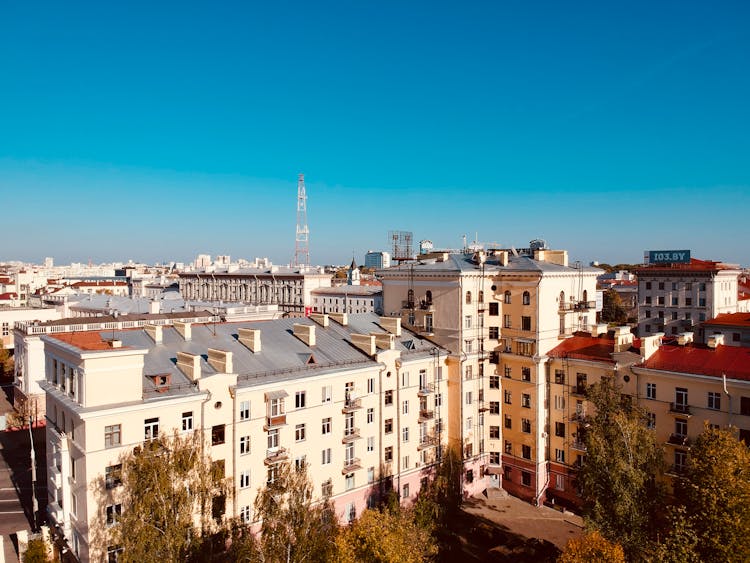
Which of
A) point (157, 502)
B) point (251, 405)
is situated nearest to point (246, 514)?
point (251, 405)

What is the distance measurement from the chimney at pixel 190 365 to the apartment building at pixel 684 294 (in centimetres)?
8174

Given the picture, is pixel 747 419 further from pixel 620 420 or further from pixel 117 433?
pixel 117 433

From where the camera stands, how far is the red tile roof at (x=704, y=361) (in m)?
41.7

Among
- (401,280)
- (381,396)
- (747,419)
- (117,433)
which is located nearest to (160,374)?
(117,433)

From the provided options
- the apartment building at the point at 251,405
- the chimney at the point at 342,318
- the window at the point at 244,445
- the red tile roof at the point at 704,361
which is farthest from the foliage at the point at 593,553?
the chimney at the point at 342,318

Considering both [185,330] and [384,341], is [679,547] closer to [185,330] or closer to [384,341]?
[384,341]

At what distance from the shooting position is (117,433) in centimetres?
3344

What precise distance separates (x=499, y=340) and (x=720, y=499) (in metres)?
26.6

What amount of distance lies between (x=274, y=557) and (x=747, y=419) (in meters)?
34.3

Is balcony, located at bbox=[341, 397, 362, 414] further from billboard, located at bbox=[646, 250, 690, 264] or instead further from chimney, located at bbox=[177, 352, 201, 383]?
billboard, located at bbox=[646, 250, 690, 264]

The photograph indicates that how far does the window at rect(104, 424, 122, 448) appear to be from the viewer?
33031mm

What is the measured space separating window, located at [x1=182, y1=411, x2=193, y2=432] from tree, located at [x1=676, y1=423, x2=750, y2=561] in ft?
99.2

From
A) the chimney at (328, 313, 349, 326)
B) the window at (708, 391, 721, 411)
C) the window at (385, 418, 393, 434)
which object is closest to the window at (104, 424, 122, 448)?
the window at (385, 418, 393, 434)

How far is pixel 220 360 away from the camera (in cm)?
3956
